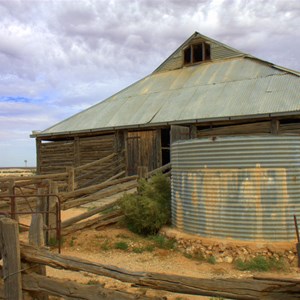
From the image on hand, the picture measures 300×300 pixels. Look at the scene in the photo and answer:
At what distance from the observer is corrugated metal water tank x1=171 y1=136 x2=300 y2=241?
6.50 meters

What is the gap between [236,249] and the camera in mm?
6570

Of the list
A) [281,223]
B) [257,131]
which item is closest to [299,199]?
[281,223]

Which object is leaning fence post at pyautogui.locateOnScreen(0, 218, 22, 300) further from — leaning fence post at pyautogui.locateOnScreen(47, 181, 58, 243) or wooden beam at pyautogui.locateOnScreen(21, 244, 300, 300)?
leaning fence post at pyautogui.locateOnScreen(47, 181, 58, 243)

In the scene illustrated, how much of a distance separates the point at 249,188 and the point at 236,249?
3.73 ft

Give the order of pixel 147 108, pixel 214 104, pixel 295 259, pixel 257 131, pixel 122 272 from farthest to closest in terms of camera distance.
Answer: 1. pixel 147 108
2. pixel 214 104
3. pixel 257 131
4. pixel 295 259
5. pixel 122 272

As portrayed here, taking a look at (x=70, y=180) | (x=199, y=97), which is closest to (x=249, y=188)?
(x=70, y=180)

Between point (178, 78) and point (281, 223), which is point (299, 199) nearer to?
point (281, 223)

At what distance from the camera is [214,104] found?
43.7 feet

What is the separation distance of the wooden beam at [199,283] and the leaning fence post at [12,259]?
0.17m

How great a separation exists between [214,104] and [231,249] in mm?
7632

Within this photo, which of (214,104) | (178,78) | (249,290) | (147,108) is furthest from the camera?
(178,78)

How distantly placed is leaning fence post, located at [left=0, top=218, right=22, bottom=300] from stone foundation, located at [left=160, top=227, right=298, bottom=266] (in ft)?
12.5

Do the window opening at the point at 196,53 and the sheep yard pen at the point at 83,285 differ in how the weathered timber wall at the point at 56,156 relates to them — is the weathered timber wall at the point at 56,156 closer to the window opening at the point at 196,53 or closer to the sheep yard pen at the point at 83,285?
the window opening at the point at 196,53

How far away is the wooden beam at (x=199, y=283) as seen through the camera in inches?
119
